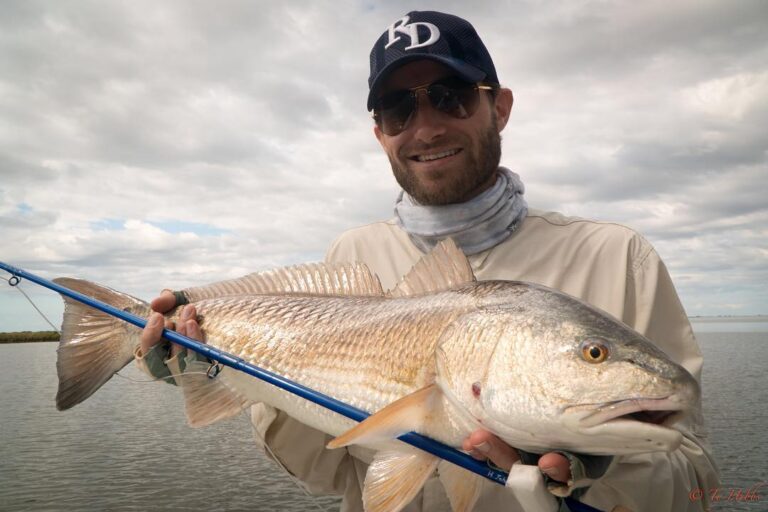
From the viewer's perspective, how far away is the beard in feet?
11.6

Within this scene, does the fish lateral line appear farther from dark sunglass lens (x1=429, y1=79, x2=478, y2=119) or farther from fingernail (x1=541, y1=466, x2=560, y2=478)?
dark sunglass lens (x1=429, y1=79, x2=478, y2=119)

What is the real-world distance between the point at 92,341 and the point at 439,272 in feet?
7.90

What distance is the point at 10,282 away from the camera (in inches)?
151

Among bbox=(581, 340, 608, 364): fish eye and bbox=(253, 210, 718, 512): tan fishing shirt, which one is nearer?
bbox=(581, 340, 608, 364): fish eye

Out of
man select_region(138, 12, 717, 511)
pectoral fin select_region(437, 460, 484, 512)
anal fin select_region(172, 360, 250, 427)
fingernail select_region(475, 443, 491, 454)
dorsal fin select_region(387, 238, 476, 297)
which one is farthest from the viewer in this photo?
anal fin select_region(172, 360, 250, 427)

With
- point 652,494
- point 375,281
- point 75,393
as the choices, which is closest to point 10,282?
point 75,393

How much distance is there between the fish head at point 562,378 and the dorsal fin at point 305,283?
3.12ft

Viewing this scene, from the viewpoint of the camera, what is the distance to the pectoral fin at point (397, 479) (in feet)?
7.41

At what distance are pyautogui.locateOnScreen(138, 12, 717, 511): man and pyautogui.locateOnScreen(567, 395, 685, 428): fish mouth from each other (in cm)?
119

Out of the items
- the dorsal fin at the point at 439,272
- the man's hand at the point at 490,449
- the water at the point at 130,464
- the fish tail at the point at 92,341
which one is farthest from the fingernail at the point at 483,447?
the water at the point at 130,464

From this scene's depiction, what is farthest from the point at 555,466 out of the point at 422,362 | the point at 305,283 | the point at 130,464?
the point at 130,464

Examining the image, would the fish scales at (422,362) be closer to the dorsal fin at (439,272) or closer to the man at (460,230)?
the dorsal fin at (439,272)

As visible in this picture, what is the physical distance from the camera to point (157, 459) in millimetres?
14125

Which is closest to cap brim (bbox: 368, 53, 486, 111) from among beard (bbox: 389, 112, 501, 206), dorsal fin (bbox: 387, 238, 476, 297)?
beard (bbox: 389, 112, 501, 206)
